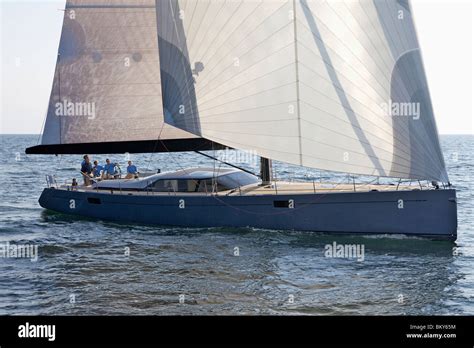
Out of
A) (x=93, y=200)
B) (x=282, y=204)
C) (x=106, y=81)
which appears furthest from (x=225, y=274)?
(x=106, y=81)

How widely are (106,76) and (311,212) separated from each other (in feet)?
25.9

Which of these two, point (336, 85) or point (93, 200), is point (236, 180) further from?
point (336, 85)

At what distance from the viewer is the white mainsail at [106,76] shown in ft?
63.8

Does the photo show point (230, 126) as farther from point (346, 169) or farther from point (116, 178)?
point (116, 178)

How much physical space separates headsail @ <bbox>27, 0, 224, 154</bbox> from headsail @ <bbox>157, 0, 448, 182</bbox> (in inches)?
179

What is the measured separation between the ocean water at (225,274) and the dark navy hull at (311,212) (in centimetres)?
27

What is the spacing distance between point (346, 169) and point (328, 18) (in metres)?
3.51

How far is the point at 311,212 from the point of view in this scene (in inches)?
649

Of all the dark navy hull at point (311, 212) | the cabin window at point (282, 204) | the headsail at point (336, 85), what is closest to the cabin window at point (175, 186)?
the dark navy hull at point (311, 212)

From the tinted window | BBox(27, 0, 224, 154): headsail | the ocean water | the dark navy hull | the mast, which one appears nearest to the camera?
the ocean water

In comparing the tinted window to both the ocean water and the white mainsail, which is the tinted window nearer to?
the ocean water

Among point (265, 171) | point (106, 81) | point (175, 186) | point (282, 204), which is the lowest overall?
point (282, 204)

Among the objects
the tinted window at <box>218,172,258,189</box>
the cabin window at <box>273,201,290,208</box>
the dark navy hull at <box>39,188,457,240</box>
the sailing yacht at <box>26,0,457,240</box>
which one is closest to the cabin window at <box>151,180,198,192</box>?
the sailing yacht at <box>26,0,457,240</box>

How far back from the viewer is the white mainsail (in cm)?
1945
